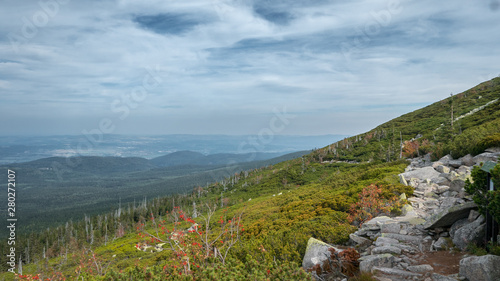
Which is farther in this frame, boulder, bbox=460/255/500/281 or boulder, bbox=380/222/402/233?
boulder, bbox=380/222/402/233

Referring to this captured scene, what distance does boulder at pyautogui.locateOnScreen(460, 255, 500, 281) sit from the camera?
7.59 metres

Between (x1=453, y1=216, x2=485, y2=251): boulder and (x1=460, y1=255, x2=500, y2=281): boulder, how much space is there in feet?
7.82

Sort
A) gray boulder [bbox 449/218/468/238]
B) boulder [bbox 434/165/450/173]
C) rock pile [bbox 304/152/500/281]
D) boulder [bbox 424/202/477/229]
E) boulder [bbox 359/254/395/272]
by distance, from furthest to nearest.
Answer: boulder [bbox 434/165/450/173], gray boulder [bbox 449/218/468/238], boulder [bbox 424/202/477/229], boulder [bbox 359/254/395/272], rock pile [bbox 304/152/500/281]

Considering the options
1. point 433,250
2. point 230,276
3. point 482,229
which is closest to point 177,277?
point 230,276

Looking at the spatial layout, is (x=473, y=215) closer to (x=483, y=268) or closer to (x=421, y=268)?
(x=421, y=268)

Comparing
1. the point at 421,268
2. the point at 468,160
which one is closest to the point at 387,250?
the point at 421,268

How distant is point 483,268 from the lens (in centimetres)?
771

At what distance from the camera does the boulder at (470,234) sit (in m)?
9.88

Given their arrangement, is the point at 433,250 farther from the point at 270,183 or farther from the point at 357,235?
the point at 270,183

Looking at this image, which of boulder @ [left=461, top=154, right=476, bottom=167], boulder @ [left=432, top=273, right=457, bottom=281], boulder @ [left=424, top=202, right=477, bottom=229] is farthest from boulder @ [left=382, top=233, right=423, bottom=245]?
boulder @ [left=461, top=154, right=476, bottom=167]

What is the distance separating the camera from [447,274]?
8930mm

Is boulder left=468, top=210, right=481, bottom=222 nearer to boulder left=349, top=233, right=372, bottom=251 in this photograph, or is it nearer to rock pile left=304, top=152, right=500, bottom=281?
rock pile left=304, top=152, right=500, bottom=281

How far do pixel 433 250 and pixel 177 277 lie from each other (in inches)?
406

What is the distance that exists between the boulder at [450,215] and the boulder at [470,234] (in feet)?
2.40
